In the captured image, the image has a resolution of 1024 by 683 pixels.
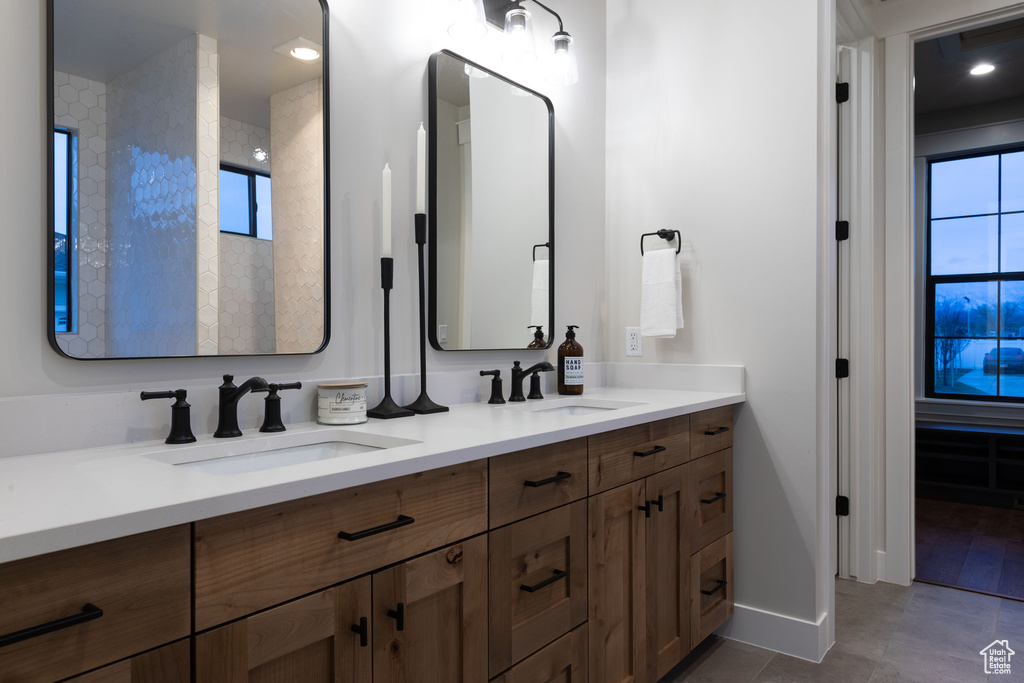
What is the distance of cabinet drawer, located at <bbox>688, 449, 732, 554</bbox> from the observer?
1.88 m

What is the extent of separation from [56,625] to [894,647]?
2.32 meters

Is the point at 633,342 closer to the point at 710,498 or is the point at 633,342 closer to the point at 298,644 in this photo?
the point at 710,498

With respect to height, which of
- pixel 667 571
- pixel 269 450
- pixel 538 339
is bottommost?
pixel 667 571

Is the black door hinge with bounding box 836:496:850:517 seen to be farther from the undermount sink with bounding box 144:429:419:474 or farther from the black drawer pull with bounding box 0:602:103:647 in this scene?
the black drawer pull with bounding box 0:602:103:647

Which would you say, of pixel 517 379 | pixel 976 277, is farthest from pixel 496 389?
pixel 976 277

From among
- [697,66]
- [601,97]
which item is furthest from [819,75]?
[601,97]

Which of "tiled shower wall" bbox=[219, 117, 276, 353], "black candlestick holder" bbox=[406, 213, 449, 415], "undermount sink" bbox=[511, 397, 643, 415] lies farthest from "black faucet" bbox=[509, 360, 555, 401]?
"tiled shower wall" bbox=[219, 117, 276, 353]

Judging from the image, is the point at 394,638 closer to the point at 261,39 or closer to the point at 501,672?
the point at 501,672

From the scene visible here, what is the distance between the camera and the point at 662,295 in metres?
2.24

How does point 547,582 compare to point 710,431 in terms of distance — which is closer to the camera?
point 547,582

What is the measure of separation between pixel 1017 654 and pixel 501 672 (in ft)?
5.94

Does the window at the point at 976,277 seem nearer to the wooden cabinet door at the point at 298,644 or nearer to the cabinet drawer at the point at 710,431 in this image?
the cabinet drawer at the point at 710,431

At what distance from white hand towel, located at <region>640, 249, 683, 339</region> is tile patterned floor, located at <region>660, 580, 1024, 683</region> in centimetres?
107

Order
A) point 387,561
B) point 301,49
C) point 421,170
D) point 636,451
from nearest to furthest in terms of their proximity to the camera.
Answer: point 387,561 → point 301,49 → point 636,451 → point 421,170
